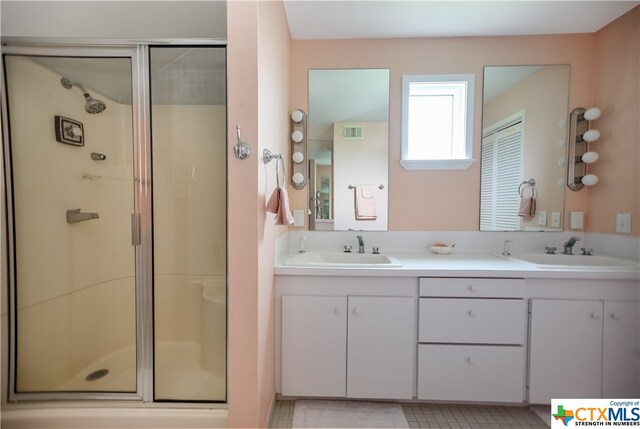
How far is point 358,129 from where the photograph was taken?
194 cm

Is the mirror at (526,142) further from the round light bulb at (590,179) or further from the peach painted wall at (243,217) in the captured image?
the peach painted wall at (243,217)

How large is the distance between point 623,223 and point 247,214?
2.20m

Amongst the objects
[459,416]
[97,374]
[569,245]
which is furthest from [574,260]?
[97,374]

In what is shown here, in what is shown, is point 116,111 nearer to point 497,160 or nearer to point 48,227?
point 48,227

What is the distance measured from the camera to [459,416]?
149 centimetres

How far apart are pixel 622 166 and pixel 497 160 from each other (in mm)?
664

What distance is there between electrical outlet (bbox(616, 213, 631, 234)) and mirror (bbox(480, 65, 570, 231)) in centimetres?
27

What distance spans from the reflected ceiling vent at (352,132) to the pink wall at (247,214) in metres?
0.77

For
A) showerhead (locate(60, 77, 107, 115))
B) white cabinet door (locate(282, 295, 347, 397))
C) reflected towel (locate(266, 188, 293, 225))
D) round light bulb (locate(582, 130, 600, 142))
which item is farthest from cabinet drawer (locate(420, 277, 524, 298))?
showerhead (locate(60, 77, 107, 115))

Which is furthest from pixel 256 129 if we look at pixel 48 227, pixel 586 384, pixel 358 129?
pixel 586 384

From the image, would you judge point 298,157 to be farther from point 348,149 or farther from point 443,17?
point 443,17

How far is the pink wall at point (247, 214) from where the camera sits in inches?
44.2

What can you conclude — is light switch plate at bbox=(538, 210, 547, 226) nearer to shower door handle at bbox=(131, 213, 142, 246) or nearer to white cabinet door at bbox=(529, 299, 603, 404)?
white cabinet door at bbox=(529, 299, 603, 404)

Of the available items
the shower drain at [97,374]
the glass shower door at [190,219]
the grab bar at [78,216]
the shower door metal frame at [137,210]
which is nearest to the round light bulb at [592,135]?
the glass shower door at [190,219]
